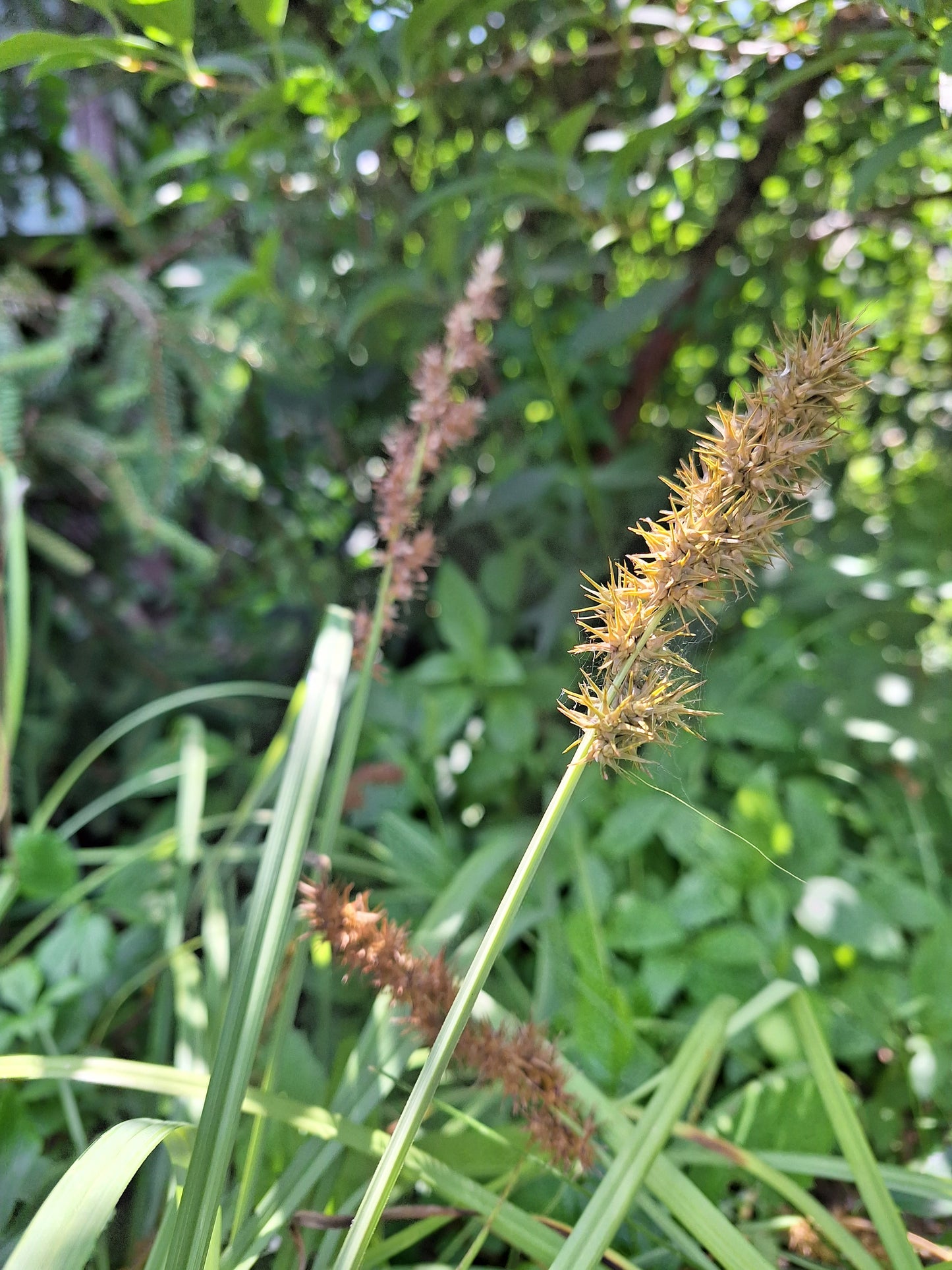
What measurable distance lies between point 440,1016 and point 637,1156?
0.36 feet

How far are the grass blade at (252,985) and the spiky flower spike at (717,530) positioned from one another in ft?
0.60

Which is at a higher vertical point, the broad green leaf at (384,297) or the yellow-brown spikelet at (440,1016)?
the broad green leaf at (384,297)

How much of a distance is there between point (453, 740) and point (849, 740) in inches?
14.5

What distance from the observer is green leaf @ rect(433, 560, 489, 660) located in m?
0.73

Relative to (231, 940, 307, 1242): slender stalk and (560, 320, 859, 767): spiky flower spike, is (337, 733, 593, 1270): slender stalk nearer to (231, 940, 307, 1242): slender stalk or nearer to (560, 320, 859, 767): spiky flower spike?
(560, 320, 859, 767): spiky flower spike

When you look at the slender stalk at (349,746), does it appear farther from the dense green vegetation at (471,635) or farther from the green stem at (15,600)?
the green stem at (15,600)

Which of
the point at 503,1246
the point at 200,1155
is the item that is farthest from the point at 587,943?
the point at 200,1155

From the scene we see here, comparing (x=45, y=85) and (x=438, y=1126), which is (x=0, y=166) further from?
(x=438, y=1126)

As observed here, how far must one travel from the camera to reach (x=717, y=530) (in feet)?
0.79

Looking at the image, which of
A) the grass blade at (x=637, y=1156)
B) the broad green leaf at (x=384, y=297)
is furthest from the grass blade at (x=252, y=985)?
the broad green leaf at (x=384, y=297)

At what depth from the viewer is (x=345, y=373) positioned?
0.87 metres

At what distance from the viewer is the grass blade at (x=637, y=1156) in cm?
30

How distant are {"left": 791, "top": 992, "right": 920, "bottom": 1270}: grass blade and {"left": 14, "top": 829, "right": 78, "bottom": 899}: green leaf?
51 cm

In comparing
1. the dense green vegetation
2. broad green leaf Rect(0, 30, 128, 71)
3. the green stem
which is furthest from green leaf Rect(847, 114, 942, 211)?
the green stem
